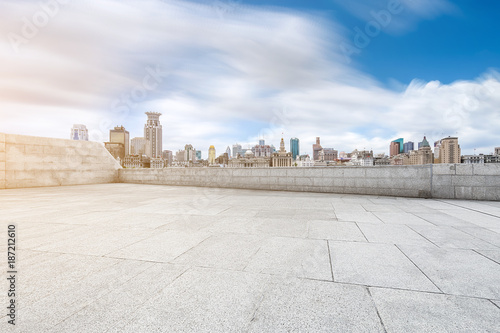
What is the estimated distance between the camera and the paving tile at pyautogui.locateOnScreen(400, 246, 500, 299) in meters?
2.49

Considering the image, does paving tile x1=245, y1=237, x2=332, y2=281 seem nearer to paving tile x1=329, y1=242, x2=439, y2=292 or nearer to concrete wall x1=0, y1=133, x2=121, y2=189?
paving tile x1=329, y1=242, x2=439, y2=292

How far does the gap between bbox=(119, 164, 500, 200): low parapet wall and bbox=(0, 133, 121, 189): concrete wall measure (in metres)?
6.37

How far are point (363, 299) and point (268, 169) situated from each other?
10.5 meters

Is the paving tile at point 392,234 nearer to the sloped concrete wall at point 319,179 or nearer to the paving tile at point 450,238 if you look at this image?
the paving tile at point 450,238

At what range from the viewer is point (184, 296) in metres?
2.35

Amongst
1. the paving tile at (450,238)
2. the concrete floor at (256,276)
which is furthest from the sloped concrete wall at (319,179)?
the paving tile at (450,238)

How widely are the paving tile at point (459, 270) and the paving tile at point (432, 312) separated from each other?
A: 0.22 metres

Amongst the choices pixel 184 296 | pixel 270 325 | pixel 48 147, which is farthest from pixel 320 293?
pixel 48 147

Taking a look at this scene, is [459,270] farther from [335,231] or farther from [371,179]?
[371,179]

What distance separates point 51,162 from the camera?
14430 millimetres

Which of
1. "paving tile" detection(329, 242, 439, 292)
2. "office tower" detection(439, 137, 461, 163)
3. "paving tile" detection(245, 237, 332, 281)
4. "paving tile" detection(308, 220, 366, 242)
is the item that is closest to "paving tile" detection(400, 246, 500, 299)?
"paving tile" detection(329, 242, 439, 292)

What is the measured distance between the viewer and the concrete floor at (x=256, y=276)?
199 centimetres

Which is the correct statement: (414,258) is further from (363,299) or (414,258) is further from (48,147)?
(48,147)

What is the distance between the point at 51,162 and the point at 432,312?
1873cm
